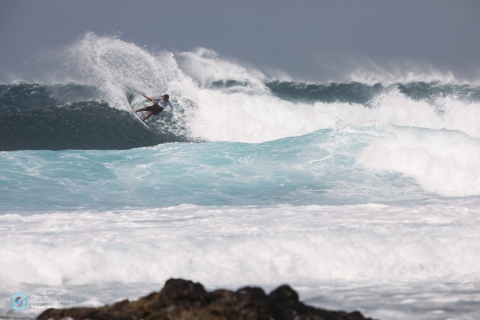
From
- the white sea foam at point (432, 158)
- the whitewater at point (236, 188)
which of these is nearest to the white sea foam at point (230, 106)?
the whitewater at point (236, 188)

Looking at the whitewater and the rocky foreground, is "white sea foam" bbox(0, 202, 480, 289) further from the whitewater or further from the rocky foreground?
the rocky foreground

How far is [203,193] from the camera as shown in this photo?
38.6 feet

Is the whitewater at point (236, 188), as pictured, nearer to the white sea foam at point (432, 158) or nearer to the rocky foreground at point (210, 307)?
the white sea foam at point (432, 158)

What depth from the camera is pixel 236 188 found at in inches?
482

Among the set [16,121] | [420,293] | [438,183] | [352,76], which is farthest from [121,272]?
[352,76]

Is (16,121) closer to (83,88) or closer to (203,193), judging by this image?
(83,88)

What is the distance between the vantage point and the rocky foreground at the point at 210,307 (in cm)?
343

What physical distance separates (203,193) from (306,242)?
513 cm

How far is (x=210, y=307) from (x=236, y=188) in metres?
8.79

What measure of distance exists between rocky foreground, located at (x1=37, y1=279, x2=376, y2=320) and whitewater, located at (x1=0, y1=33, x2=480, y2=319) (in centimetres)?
119

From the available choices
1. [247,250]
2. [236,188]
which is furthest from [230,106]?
[247,250]

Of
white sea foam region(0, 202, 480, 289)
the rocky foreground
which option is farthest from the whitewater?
the rocky foreground

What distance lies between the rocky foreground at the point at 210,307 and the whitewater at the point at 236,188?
1.19 meters

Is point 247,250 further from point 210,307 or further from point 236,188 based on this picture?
point 236,188
